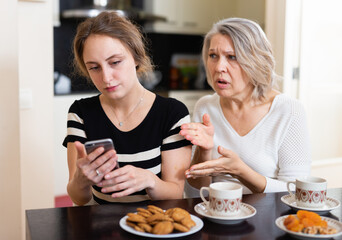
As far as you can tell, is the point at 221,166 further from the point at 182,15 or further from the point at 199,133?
the point at 182,15

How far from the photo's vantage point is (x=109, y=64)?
1.51 meters

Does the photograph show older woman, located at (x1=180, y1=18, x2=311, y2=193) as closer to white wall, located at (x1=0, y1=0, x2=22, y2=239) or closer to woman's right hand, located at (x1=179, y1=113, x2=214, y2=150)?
woman's right hand, located at (x1=179, y1=113, x2=214, y2=150)

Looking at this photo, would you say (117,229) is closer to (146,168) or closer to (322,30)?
(146,168)

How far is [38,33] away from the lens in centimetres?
256

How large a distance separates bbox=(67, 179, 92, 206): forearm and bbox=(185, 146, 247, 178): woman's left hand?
34 centimetres

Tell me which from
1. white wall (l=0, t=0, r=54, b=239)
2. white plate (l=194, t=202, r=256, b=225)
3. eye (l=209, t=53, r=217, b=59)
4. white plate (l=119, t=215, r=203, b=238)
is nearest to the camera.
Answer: white plate (l=119, t=215, r=203, b=238)

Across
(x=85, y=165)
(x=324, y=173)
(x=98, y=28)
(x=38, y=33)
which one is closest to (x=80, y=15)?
(x=38, y=33)

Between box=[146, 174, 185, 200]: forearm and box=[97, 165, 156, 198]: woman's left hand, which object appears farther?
box=[146, 174, 185, 200]: forearm

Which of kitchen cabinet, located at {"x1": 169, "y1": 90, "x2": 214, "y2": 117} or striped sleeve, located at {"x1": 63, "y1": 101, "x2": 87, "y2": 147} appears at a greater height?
striped sleeve, located at {"x1": 63, "y1": 101, "x2": 87, "y2": 147}

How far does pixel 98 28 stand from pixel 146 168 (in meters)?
0.51

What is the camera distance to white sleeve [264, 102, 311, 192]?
1767mm

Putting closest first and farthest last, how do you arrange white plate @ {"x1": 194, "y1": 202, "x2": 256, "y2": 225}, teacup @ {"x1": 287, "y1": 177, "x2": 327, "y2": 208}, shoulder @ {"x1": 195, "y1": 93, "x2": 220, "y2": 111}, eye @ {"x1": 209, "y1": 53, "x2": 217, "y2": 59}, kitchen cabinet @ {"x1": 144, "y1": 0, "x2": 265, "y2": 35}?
1. white plate @ {"x1": 194, "y1": 202, "x2": 256, "y2": 225}
2. teacup @ {"x1": 287, "y1": 177, "x2": 327, "y2": 208}
3. eye @ {"x1": 209, "y1": 53, "x2": 217, "y2": 59}
4. shoulder @ {"x1": 195, "y1": 93, "x2": 220, "y2": 111}
5. kitchen cabinet @ {"x1": 144, "y1": 0, "x2": 265, "y2": 35}

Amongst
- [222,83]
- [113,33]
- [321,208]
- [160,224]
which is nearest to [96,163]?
[160,224]

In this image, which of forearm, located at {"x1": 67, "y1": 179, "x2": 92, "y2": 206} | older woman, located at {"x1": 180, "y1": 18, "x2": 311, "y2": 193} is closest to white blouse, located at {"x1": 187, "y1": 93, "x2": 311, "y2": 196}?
older woman, located at {"x1": 180, "y1": 18, "x2": 311, "y2": 193}
